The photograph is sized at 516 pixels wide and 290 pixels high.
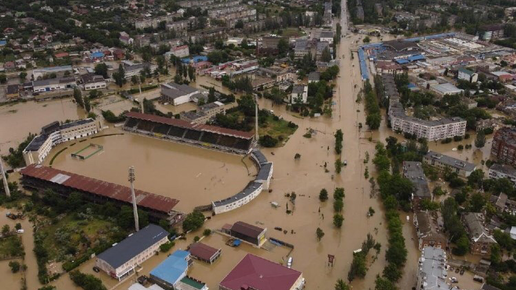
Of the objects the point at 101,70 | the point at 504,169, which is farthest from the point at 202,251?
the point at 101,70

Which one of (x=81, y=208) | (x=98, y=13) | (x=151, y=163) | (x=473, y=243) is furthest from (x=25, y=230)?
(x=98, y=13)

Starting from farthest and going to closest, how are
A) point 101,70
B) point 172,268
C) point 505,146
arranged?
point 101,70 → point 505,146 → point 172,268

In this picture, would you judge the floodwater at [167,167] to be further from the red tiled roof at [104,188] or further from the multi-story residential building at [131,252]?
the multi-story residential building at [131,252]

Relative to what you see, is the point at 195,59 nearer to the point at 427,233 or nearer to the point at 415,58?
the point at 415,58

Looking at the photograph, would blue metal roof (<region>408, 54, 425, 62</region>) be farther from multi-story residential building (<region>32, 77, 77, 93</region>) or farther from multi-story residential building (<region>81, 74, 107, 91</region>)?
multi-story residential building (<region>32, 77, 77, 93</region>)

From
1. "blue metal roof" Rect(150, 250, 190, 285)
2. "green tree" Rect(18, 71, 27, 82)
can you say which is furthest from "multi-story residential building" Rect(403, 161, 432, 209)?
"green tree" Rect(18, 71, 27, 82)

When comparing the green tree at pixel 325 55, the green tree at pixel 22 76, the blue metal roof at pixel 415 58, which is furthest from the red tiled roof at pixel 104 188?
the blue metal roof at pixel 415 58
